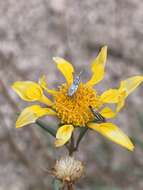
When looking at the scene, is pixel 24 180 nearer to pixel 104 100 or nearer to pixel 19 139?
pixel 19 139

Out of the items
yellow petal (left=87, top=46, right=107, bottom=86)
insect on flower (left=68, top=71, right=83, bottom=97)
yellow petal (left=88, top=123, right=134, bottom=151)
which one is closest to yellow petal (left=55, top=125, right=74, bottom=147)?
yellow petal (left=88, top=123, right=134, bottom=151)

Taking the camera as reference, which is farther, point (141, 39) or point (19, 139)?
point (141, 39)

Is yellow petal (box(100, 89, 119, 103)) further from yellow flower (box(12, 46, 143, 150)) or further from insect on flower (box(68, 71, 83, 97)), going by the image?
insect on flower (box(68, 71, 83, 97))

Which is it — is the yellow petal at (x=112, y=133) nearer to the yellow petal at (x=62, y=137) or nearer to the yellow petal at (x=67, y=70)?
the yellow petal at (x=62, y=137)

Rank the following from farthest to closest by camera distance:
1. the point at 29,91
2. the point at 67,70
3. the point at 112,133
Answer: the point at 67,70
the point at 29,91
the point at 112,133

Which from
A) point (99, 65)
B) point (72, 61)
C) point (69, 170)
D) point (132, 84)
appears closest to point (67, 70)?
point (99, 65)

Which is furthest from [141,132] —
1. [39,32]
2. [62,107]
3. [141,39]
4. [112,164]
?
[62,107]

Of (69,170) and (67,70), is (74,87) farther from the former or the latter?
(69,170)
